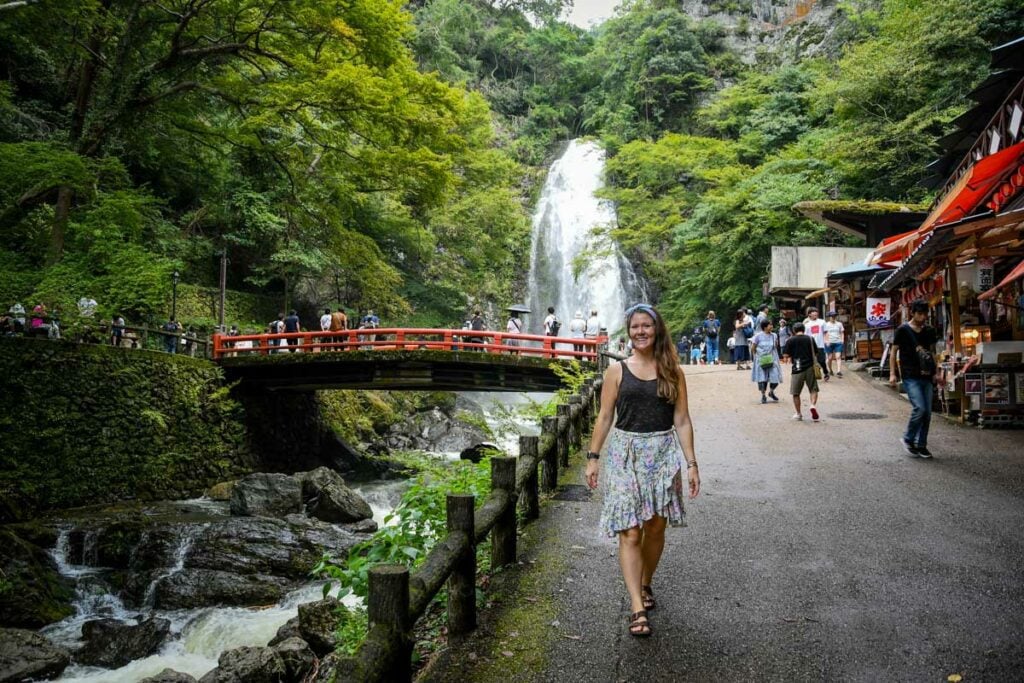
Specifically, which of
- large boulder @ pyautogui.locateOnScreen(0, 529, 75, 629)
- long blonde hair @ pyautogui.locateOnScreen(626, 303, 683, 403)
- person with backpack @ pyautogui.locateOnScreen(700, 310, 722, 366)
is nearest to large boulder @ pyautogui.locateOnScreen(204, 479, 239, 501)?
large boulder @ pyautogui.locateOnScreen(0, 529, 75, 629)

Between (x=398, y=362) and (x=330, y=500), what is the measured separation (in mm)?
5626

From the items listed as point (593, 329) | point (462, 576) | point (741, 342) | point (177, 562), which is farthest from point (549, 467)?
point (741, 342)

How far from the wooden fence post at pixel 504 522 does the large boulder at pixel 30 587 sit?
7.55m

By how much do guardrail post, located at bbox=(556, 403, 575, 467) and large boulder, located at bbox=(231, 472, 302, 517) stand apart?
7134 mm

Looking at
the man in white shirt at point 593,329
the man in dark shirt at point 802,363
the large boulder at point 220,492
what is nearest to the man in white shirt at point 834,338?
the man in dark shirt at point 802,363

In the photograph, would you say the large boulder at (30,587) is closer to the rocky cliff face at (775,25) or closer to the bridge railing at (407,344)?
the bridge railing at (407,344)

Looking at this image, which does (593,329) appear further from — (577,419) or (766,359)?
(577,419)

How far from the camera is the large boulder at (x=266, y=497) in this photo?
45.5 feet

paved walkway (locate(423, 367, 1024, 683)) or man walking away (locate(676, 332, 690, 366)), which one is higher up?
man walking away (locate(676, 332, 690, 366))

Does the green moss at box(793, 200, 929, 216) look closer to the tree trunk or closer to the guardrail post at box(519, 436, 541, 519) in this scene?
the guardrail post at box(519, 436, 541, 519)

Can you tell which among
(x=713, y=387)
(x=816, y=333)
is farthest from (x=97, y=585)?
(x=816, y=333)

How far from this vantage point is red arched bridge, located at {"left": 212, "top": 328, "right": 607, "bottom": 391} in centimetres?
1848

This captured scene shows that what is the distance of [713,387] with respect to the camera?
1722cm

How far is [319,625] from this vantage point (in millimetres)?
7562
